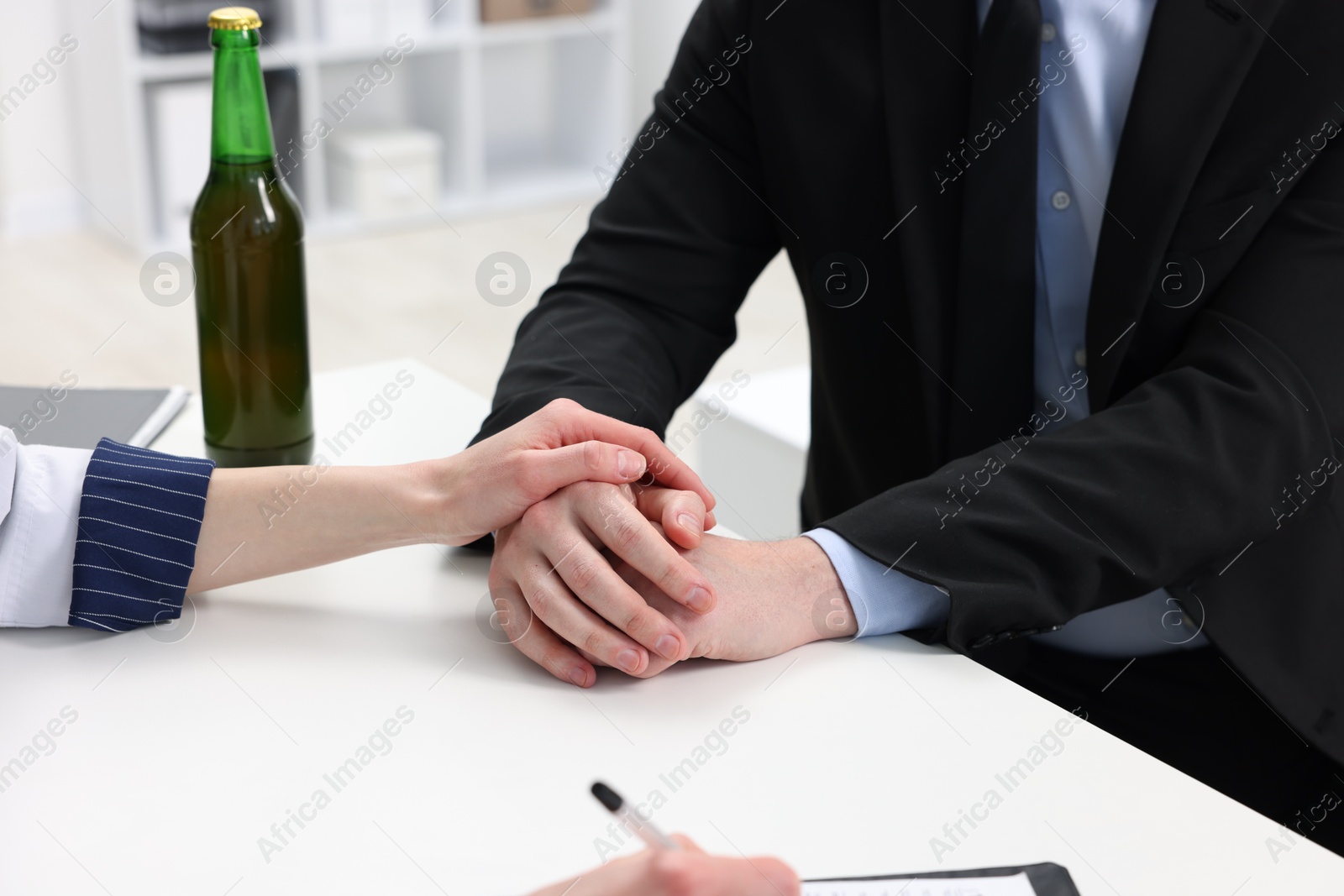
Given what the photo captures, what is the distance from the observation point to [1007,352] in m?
1.19

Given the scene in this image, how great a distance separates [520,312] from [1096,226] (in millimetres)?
2580

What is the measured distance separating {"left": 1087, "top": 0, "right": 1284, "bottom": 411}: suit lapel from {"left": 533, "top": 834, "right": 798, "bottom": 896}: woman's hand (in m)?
0.72

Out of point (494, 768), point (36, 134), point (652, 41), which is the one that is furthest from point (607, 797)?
point (652, 41)

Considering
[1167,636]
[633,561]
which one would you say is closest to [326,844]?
[633,561]

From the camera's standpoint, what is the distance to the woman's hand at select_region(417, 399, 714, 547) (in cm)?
90

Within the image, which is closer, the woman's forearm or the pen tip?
the pen tip

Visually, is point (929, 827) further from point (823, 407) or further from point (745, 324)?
point (745, 324)

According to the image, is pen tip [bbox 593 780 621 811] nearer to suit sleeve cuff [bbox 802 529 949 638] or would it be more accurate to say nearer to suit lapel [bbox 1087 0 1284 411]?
suit sleeve cuff [bbox 802 529 949 638]

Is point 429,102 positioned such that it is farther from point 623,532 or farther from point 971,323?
point 623,532

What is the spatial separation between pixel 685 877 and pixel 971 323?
30.5 inches

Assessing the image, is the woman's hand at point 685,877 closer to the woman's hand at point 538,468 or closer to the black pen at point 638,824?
the black pen at point 638,824

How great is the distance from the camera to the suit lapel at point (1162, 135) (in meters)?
1.05

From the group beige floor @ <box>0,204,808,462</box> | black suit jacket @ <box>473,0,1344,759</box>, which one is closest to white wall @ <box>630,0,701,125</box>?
beige floor @ <box>0,204,808,462</box>

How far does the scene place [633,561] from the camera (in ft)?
2.86
